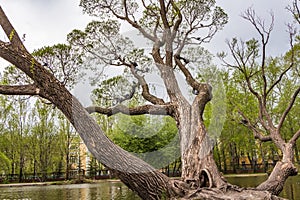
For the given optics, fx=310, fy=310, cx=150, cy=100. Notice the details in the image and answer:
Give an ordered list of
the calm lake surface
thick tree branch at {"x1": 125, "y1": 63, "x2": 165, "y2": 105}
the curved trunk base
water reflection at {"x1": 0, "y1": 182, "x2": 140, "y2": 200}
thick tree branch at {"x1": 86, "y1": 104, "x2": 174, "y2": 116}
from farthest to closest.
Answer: water reflection at {"x1": 0, "y1": 182, "x2": 140, "y2": 200}
the calm lake surface
thick tree branch at {"x1": 125, "y1": 63, "x2": 165, "y2": 105}
thick tree branch at {"x1": 86, "y1": 104, "x2": 174, "y2": 116}
the curved trunk base

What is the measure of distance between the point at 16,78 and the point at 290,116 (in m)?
20.5

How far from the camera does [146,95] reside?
7734mm

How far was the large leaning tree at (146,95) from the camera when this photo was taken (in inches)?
157

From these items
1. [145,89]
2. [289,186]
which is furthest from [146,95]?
[289,186]

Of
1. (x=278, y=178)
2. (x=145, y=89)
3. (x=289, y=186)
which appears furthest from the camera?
(x=289, y=186)

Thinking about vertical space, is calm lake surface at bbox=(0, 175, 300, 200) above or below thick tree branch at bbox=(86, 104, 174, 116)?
below

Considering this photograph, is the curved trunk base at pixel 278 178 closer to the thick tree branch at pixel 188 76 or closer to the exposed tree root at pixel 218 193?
the exposed tree root at pixel 218 193

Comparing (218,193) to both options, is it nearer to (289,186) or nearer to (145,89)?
(145,89)

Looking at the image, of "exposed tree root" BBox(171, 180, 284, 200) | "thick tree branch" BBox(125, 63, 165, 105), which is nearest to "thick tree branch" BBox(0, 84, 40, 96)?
"exposed tree root" BBox(171, 180, 284, 200)

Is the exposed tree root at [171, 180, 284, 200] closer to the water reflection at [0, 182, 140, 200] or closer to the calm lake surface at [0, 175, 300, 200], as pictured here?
the calm lake surface at [0, 175, 300, 200]

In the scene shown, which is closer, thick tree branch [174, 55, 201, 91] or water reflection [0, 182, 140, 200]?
thick tree branch [174, 55, 201, 91]

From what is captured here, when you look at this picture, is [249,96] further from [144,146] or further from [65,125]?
[65,125]

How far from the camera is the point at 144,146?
1830cm

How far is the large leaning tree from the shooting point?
3.98 m
